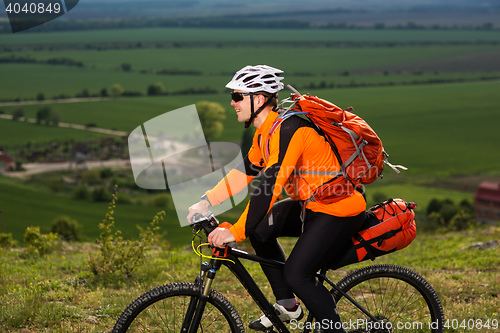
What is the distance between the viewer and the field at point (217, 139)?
669 cm

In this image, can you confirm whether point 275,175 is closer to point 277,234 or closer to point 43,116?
point 277,234

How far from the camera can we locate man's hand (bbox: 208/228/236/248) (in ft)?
11.9

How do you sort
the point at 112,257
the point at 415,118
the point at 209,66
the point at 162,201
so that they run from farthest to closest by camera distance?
the point at 209,66 < the point at 415,118 < the point at 162,201 < the point at 112,257

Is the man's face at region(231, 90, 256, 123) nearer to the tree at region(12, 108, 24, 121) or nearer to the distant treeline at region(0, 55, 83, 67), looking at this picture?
the tree at region(12, 108, 24, 121)

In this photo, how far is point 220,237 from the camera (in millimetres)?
3643

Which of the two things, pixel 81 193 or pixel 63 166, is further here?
pixel 63 166

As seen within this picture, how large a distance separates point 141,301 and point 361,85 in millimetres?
140990

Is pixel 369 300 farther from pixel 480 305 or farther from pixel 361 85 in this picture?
pixel 361 85

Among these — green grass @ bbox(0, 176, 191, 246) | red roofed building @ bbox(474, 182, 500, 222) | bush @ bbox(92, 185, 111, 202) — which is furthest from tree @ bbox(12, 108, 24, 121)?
red roofed building @ bbox(474, 182, 500, 222)

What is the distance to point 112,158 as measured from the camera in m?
106

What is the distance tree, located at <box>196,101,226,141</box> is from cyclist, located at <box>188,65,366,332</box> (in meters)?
95.5

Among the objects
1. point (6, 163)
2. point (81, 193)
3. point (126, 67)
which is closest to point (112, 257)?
point (81, 193)

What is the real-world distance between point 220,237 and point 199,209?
19.2 inches

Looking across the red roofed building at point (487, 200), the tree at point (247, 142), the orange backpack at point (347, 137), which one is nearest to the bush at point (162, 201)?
the tree at point (247, 142)
